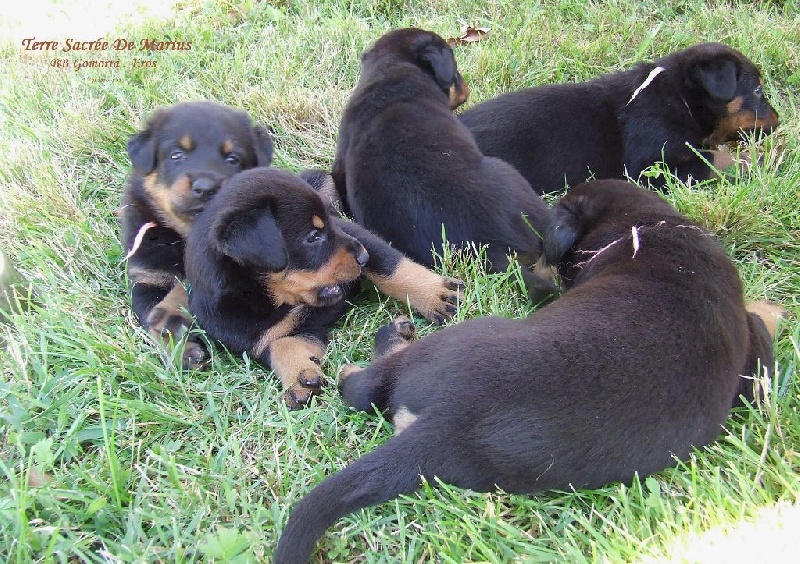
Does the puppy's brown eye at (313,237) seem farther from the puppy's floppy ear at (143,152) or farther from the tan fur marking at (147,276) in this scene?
the puppy's floppy ear at (143,152)

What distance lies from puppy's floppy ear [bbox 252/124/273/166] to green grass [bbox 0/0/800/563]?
0.69 metres

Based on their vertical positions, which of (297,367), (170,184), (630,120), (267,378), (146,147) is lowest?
(267,378)

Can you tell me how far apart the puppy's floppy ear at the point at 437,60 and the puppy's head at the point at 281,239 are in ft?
5.14

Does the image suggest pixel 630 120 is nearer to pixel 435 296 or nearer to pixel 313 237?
pixel 435 296

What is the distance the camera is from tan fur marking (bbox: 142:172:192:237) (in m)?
3.23

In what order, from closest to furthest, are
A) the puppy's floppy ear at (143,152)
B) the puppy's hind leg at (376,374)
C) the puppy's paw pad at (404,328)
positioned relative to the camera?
1. the puppy's hind leg at (376,374)
2. the puppy's paw pad at (404,328)
3. the puppy's floppy ear at (143,152)

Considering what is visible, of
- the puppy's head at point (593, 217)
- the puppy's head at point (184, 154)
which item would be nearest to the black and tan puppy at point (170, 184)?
the puppy's head at point (184, 154)

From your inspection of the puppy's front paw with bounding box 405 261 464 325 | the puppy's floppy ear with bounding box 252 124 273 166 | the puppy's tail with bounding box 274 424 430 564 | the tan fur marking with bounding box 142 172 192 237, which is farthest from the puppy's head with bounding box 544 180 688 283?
the tan fur marking with bounding box 142 172 192 237

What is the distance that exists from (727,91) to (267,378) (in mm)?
3234

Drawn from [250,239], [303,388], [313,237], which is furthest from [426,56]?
[303,388]

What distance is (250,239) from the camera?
2.68m

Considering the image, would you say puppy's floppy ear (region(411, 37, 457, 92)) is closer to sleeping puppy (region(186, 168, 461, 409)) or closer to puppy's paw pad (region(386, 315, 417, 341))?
sleeping puppy (region(186, 168, 461, 409))

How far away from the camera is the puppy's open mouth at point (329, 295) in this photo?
10.1ft

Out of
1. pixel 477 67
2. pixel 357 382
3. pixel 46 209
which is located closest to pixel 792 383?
pixel 357 382
